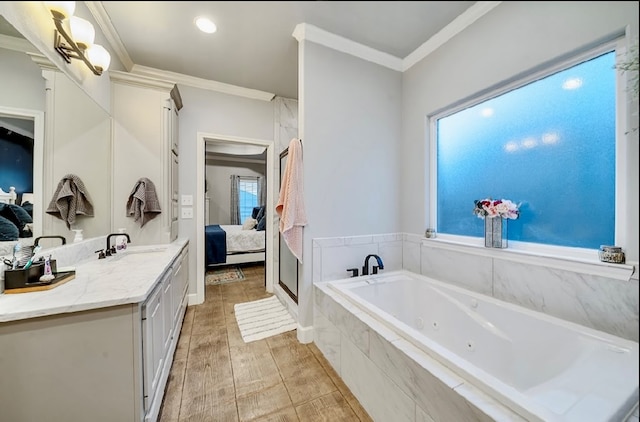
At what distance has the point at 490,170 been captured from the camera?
1.57m

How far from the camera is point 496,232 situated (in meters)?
1.54

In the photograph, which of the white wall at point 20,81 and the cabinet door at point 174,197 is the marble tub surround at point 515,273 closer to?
the cabinet door at point 174,197

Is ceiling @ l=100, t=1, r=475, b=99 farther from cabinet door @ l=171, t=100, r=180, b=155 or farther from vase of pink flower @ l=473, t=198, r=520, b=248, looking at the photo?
cabinet door @ l=171, t=100, r=180, b=155

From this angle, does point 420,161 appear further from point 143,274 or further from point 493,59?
point 143,274

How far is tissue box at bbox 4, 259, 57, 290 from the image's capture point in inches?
42.5

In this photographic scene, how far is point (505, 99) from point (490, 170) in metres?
0.50

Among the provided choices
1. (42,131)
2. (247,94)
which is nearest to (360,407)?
(42,131)

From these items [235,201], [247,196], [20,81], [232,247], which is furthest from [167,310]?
[247,196]

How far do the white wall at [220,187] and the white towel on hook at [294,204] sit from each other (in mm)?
5270

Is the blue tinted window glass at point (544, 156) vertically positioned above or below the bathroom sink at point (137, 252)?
above

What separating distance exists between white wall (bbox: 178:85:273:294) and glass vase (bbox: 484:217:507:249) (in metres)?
2.55

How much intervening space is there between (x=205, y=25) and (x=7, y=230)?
5.20 feet

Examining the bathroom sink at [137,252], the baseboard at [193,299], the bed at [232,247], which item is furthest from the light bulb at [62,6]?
the bed at [232,247]

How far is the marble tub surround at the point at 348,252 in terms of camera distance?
196 cm
